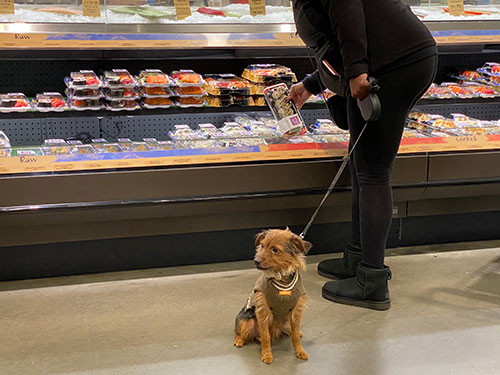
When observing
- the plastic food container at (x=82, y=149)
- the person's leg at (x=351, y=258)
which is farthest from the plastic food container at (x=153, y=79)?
the person's leg at (x=351, y=258)

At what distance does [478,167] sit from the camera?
390 centimetres

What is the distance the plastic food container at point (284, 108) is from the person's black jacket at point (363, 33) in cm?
50

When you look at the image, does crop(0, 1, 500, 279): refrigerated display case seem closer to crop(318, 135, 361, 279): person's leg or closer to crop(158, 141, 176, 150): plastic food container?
crop(158, 141, 176, 150): plastic food container

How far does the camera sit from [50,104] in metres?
3.64

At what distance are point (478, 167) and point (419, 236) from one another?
0.55 m

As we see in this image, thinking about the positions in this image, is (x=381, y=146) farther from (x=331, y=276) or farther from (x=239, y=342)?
(x=239, y=342)

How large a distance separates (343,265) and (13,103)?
186 cm

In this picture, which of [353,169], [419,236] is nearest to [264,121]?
[353,169]

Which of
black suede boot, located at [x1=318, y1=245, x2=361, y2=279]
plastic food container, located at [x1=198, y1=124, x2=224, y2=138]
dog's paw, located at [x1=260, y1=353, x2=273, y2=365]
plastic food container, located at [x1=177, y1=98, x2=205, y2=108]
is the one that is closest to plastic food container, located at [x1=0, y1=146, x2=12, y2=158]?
plastic food container, located at [x1=177, y1=98, x2=205, y2=108]

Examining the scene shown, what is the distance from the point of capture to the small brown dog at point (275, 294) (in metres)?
2.73

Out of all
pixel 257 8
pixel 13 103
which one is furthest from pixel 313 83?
pixel 13 103

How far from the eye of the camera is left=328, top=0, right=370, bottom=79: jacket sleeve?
296 centimetres

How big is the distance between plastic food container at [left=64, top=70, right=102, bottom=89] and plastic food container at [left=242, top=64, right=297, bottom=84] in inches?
33.2

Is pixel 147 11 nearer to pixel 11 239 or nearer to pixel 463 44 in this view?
pixel 11 239
